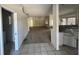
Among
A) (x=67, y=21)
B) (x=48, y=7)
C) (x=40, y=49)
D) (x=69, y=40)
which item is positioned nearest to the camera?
(x=40, y=49)

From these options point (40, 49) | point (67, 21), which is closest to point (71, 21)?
point (67, 21)

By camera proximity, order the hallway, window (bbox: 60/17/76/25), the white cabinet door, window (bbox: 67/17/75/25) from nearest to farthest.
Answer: the hallway
the white cabinet door
window (bbox: 67/17/75/25)
window (bbox: 60/17/76/25)

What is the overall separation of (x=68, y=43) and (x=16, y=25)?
9.19ft

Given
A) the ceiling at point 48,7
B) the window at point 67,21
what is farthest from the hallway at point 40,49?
the ceiling at point 48,7

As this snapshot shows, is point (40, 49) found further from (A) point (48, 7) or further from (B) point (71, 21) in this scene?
(B) point (71, 21)

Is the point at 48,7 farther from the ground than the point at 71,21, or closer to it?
farther from the ground

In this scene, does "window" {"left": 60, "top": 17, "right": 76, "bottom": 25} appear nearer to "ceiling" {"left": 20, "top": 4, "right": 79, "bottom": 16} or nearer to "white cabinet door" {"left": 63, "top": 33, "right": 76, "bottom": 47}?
"ceiling" {"left": 20, "top": 4, "right": 79, "bottom": 16}

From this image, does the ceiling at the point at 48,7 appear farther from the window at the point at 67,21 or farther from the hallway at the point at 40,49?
the hallway at the point at 40,49

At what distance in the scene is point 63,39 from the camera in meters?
6.11

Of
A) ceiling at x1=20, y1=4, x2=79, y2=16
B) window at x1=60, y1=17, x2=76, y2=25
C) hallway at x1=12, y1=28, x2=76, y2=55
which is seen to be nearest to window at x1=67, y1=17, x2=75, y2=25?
window at x1=60, y1=17, x2=76, y2=25

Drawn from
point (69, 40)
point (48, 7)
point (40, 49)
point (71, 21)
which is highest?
point (48, 7)
